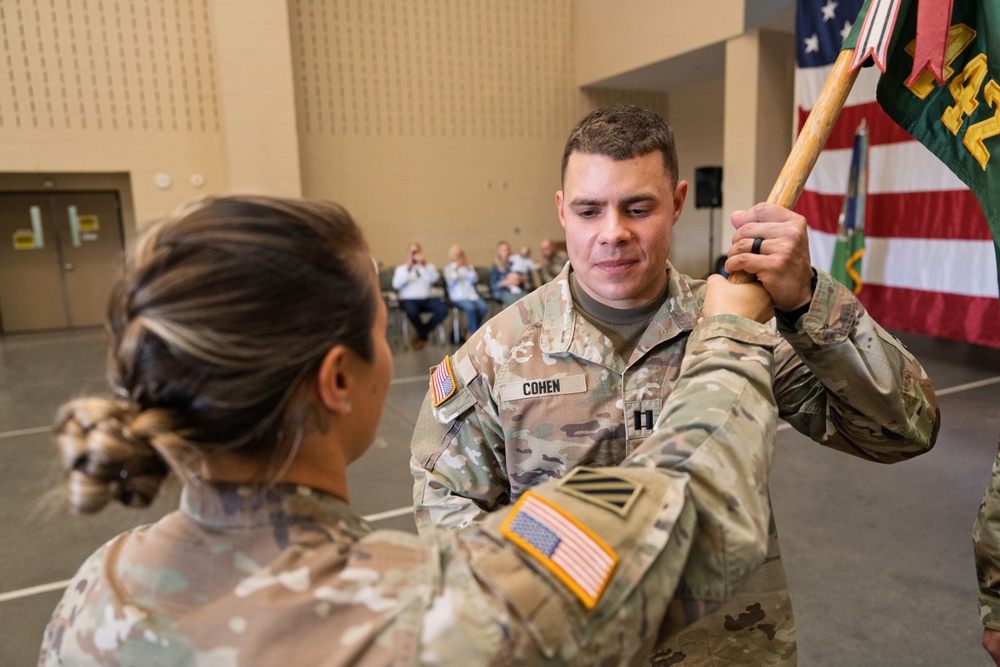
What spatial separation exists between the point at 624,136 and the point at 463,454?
742 millimetres

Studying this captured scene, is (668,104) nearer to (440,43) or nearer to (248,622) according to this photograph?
(440,43)

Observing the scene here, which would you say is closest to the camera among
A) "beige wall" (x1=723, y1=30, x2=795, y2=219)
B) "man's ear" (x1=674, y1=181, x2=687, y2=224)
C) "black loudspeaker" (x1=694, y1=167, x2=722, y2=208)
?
"man's ear" (x1=674, y1=181, x2=687, y2=224)

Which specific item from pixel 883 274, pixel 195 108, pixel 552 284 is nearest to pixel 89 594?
pixel 552 284

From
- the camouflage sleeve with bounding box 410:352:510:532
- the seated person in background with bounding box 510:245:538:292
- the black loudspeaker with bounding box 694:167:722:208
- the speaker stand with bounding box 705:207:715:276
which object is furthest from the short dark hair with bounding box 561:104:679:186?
the speaker stand with bounding box 705:207:715:276

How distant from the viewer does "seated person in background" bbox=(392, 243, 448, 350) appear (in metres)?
7.76

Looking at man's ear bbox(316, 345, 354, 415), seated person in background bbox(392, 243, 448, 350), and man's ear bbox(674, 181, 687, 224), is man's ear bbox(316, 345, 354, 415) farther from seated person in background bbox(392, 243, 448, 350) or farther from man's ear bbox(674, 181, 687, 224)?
seated person in background bbox(392, 243, 448, 350)

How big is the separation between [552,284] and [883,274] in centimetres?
583

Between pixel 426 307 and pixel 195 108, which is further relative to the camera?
pixel 195 108

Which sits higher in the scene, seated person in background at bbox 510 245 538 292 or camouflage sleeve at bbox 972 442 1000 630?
camouflage sleeve at bbox 972 442 1000 630

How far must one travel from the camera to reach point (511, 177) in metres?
11.7

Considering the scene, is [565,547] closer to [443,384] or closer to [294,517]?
[294,517]

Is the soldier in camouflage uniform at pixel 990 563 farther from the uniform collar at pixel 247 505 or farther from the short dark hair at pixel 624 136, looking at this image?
the uniform collar at pixel 247 505

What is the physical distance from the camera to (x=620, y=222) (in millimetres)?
1321

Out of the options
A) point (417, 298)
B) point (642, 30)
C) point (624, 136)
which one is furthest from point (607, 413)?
point (642, 30)
